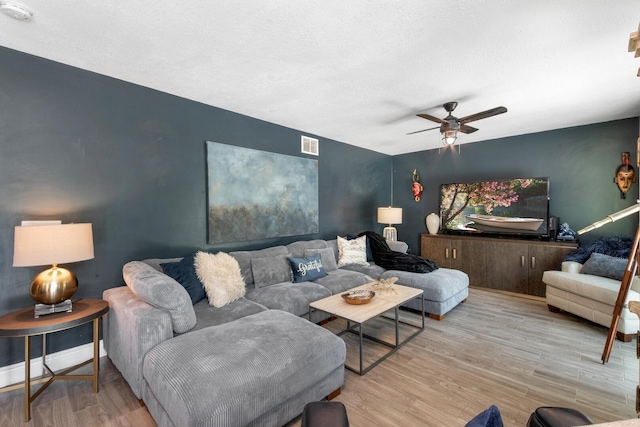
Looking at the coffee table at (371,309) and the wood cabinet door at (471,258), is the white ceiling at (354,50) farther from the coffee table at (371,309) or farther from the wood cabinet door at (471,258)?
the wood cabinet door at (471,258)

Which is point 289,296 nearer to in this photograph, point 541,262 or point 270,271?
point 270,271

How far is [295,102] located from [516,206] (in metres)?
3.77

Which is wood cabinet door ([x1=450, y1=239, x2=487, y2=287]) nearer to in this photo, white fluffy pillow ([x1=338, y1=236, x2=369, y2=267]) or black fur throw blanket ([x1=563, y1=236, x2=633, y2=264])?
black fur throw blanket ([x1=563, y1=236, x2=633, y2=264])

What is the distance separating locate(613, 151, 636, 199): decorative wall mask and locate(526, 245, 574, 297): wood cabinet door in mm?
1051

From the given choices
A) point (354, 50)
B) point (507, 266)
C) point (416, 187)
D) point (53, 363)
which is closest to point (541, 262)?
point (507, 266)

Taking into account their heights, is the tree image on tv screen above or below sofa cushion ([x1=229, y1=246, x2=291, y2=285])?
above

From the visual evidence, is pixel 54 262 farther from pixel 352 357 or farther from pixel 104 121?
pixel 352 357

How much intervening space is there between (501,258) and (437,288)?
73.1 inches

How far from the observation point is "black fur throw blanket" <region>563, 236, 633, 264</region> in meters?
3.52

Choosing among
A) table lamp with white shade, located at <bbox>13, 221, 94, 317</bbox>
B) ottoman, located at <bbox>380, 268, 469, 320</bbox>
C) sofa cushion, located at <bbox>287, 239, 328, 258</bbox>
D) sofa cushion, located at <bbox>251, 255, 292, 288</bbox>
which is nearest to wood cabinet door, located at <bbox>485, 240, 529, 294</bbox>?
ottoman, located at <bbox>380, 268, 469, 320</bbox>

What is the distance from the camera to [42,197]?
2260 millimetres

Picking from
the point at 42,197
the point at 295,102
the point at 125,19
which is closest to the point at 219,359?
the point at 42,197

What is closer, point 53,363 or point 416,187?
point 53,363

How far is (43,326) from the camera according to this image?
1.78 meters
